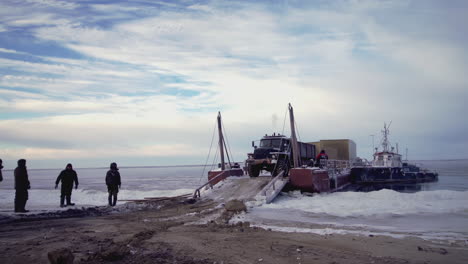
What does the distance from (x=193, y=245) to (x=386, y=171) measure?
4688 cm

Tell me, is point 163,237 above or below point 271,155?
below

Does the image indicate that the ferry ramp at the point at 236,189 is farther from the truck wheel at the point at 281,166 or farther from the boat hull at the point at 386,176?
the boat hull at the point at 386,176

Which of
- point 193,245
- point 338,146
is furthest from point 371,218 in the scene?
point 338,146

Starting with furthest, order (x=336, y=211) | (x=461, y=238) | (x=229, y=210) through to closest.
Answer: (x=336, y=211) < (x=229, y=210) < (x=461, y=238)

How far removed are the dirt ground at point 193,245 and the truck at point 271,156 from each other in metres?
11.0

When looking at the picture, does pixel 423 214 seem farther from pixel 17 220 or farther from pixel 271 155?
pixel 17 220

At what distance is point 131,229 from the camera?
9.62 m

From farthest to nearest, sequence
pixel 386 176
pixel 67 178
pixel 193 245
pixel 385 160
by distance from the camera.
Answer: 1. pixel 385 160
2. pixel 386 176
3. pixel 67 178
4. pixel 193 245

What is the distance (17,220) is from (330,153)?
1280 inches

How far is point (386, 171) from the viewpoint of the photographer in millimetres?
49219

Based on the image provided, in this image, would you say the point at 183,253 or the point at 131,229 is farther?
the point at 131,229

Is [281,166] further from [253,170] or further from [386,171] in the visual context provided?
[386,171]

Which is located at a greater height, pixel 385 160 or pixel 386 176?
pixel 385 160

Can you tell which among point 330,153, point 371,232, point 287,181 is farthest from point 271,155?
point 330,153
